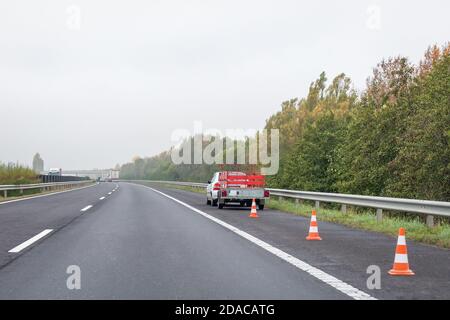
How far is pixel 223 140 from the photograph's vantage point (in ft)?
441

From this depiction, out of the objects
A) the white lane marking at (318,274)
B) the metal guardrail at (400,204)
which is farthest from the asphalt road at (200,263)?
the metal guardrail at (400,204)

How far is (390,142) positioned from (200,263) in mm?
27709

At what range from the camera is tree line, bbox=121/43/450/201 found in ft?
83.5

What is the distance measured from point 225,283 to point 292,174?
47.5 m

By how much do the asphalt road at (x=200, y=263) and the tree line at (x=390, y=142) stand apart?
49.0 feet

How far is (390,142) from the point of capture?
3269 cm

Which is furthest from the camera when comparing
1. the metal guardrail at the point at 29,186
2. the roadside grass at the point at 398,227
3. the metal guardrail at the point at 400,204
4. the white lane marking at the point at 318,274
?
the metal guardrail at the point at 29,186

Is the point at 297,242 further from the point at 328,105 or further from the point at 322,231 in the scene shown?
the point at 328,105

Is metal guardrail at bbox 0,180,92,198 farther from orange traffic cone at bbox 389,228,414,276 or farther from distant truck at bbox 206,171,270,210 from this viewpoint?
orange traffic cone at bbox 389,228,414,276

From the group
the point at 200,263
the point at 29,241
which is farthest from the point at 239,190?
the point at 200,263

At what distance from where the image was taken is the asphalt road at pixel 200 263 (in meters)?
5.49

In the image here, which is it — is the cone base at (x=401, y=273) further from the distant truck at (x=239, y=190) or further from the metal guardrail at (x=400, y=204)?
the distant truck at (x=239, y=190)

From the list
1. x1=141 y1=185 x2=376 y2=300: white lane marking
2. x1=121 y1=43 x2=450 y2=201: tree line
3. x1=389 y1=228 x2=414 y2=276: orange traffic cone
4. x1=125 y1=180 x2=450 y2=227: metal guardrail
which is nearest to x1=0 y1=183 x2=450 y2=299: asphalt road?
x1=141 y1=185 x2=376 y2=300: white lane marking
